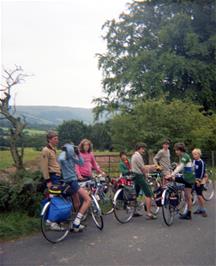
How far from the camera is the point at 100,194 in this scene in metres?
8.90

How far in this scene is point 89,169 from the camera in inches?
327

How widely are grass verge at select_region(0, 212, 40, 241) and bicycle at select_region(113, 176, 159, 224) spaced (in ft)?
5.61

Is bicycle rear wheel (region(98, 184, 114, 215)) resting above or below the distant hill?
below

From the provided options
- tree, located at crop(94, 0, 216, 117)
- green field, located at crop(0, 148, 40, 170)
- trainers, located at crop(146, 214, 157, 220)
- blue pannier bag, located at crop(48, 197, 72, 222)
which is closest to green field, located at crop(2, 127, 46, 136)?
green field, located at crop(0, 148, 40, 170)

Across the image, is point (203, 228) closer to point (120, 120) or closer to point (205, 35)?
point (120, 120)

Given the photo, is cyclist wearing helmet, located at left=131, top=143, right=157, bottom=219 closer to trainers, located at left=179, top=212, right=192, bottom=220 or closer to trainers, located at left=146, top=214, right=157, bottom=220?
trainers, located at left=146, top=214, right=157, bottom=220

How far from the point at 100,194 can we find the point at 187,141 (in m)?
12.5

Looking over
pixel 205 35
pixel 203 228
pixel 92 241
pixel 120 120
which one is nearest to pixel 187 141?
pixel 120 120

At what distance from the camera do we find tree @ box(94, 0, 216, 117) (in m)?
26.8

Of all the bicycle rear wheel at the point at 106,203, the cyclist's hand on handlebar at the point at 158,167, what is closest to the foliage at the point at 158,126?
the cyclist's hand on handlebar at the point at 158,167

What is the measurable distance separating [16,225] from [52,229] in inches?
31.7

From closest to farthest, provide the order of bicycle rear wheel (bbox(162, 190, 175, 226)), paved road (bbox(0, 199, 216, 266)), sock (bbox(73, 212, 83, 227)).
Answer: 1. paved road (bbox(0, 199, 216, 266))
2. sock (bbox(73, 212, 83, 227))
3. bicycle rear wheel (bbox(162, 190, 175, 226))

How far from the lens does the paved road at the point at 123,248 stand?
575cm

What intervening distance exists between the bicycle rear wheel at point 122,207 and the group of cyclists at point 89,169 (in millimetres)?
386
